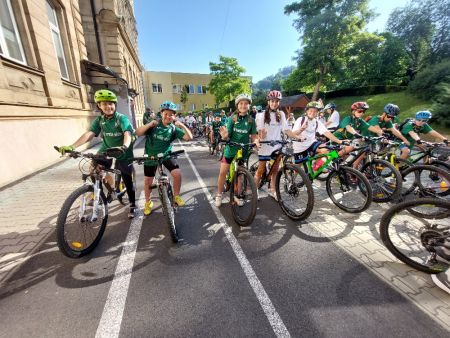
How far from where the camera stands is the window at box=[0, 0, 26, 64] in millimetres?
6109

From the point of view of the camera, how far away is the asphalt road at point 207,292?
1903mm

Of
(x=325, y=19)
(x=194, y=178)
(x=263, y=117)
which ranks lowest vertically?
(x=194, y=178)

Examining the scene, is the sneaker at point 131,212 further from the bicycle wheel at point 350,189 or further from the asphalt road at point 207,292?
the bicycle wheel at point 350,189

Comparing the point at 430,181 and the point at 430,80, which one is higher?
the point at 430,80

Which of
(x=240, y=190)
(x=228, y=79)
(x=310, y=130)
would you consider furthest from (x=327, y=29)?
(x=240, y=190)

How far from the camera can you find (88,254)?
2.96 metres

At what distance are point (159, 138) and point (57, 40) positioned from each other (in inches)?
419

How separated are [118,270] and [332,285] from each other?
8.62ft

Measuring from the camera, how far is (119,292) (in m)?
2.32

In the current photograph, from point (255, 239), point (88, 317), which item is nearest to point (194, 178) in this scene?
point (255, 239)

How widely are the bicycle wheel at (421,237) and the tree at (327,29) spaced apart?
30.8m

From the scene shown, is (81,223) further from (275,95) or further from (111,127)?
(275,95)

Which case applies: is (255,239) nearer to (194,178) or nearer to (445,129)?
(194,178)

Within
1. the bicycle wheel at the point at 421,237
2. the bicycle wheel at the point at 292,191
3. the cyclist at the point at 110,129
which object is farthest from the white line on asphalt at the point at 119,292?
the bicycle wheel at the point at 421,237
